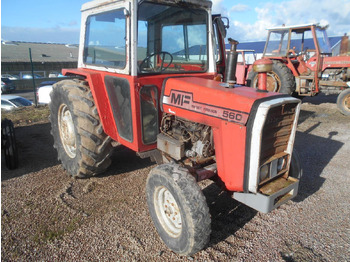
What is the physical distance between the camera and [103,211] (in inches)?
121

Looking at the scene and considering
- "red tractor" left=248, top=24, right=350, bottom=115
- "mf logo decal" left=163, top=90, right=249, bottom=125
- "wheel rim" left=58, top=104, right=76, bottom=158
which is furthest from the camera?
"red tractor" left=248, top=24, right=350, bottom=115

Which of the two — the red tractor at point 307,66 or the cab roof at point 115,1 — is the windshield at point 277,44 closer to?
the red tractor at point 307,66

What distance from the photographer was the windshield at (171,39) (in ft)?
9.64

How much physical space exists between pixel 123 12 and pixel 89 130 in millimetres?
1384

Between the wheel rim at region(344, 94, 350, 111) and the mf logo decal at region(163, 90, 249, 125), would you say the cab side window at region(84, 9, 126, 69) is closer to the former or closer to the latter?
the mf logo decal at region(163, 90, 249, 125)

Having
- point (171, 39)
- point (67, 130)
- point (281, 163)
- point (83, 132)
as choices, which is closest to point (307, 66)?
point (171, 39)

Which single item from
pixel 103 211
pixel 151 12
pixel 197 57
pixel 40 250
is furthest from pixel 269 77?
pixel 40 250

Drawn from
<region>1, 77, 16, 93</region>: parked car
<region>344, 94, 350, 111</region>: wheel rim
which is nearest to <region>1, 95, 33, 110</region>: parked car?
<region>1, 77, 16, 93</region>: parked car

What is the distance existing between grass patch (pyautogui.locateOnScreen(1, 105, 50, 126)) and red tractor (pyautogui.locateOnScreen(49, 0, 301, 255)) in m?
3.30

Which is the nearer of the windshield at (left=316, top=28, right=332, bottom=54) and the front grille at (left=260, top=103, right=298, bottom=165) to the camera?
the front grille at (left=260, top=103, right=298, bottom=165)

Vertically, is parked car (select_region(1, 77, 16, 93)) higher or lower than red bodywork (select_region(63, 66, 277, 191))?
lower

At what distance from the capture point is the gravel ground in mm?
A: 2482

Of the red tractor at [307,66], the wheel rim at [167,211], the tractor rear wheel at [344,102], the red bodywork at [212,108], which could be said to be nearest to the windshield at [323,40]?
the red tractor at [307,66]

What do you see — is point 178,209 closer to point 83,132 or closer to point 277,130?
point 277,130
